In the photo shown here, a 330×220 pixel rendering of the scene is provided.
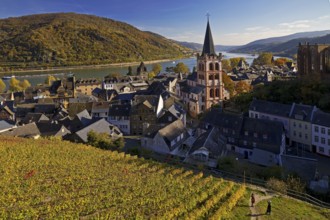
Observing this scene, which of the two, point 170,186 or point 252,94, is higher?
point 252,94

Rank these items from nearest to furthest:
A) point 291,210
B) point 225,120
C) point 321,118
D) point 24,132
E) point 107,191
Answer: point 291,210 < point 107,191 < point 321,118 < point 24,132 < point 225,120

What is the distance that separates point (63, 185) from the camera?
19.4 metres

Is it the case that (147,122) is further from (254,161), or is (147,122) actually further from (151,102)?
(254,161)

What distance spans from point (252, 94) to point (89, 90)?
159ft

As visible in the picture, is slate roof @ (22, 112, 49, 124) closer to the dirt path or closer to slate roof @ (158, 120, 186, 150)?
slate roof @ (158, 120, 186, 150)

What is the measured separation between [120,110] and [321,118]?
25.2m

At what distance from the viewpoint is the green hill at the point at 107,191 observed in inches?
618

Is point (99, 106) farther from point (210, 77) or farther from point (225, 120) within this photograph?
point (225, 120)

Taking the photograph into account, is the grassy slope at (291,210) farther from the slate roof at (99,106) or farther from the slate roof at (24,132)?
the slate roof at (99,106)

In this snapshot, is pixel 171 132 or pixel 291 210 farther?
pixel 171 132

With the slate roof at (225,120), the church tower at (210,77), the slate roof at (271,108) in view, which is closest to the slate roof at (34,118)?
the slate roof at (225,120)

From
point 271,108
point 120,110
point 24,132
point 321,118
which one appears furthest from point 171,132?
point 24,132

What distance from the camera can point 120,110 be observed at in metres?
44.2

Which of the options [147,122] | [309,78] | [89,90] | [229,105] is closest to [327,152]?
[309,78]
